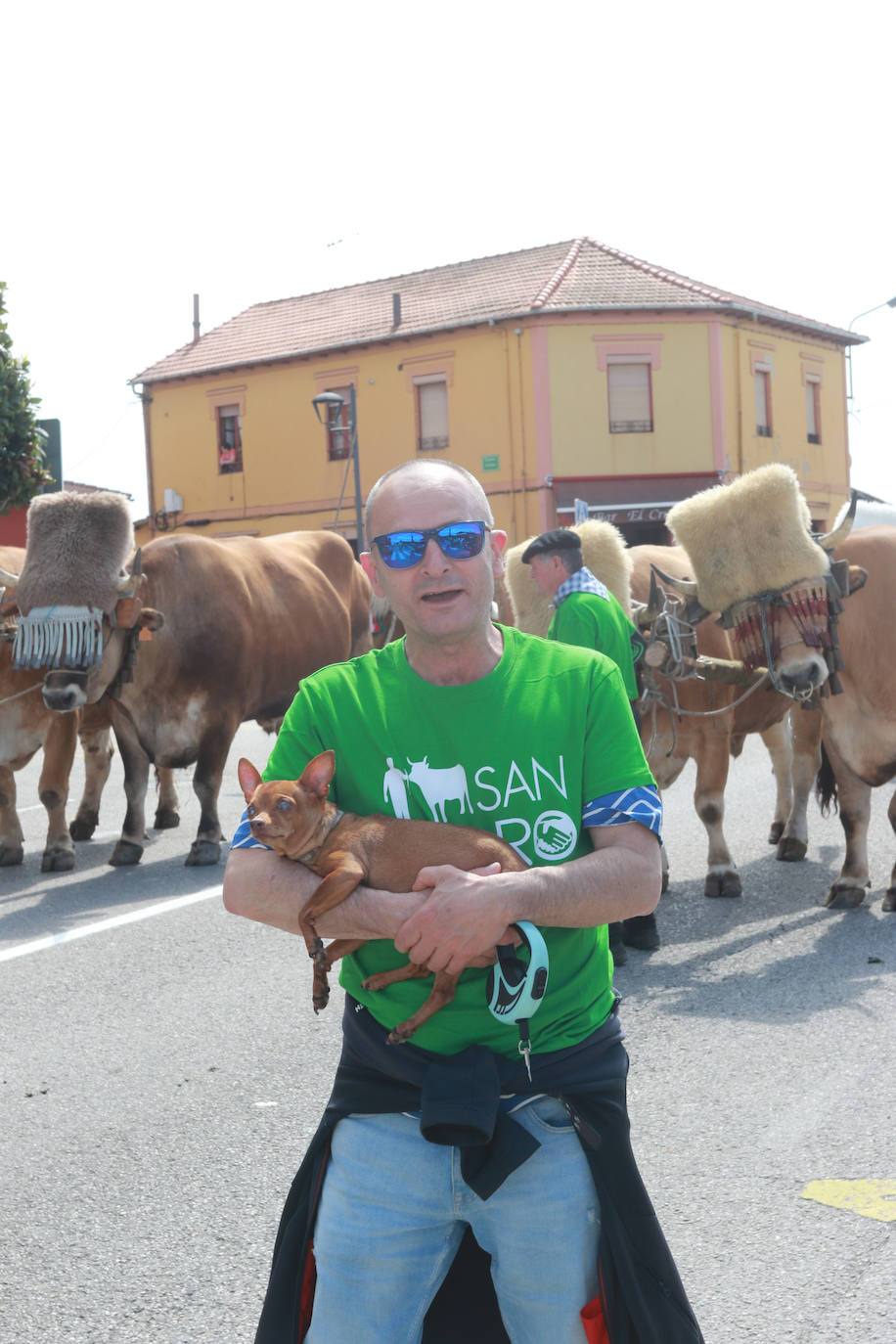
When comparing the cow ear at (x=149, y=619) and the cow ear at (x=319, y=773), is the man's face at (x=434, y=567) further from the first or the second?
the cow ear at (x=149, y=619)

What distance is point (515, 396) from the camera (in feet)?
112

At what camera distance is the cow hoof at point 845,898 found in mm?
7621

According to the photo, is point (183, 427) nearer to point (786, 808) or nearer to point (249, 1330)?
point (786, 808)

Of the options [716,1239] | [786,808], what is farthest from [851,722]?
[716,1239]

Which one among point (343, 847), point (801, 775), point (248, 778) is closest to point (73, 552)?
point (801, 775)

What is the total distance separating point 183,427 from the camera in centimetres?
4006

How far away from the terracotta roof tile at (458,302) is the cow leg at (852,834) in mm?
27094

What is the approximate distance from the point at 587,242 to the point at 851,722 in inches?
1240

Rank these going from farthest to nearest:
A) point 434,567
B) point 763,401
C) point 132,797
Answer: point 763,401 < point 132,797 < point 434,567

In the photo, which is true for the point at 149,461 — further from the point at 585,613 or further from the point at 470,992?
the point at 470,992

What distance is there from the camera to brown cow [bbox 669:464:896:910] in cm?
731

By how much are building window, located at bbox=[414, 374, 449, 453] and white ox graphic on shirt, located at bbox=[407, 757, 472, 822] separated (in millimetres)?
33682

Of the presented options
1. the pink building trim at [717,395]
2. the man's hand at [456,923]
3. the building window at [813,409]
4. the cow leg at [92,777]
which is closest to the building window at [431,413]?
the pink building trim at [717,395]

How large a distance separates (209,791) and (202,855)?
0.51m
